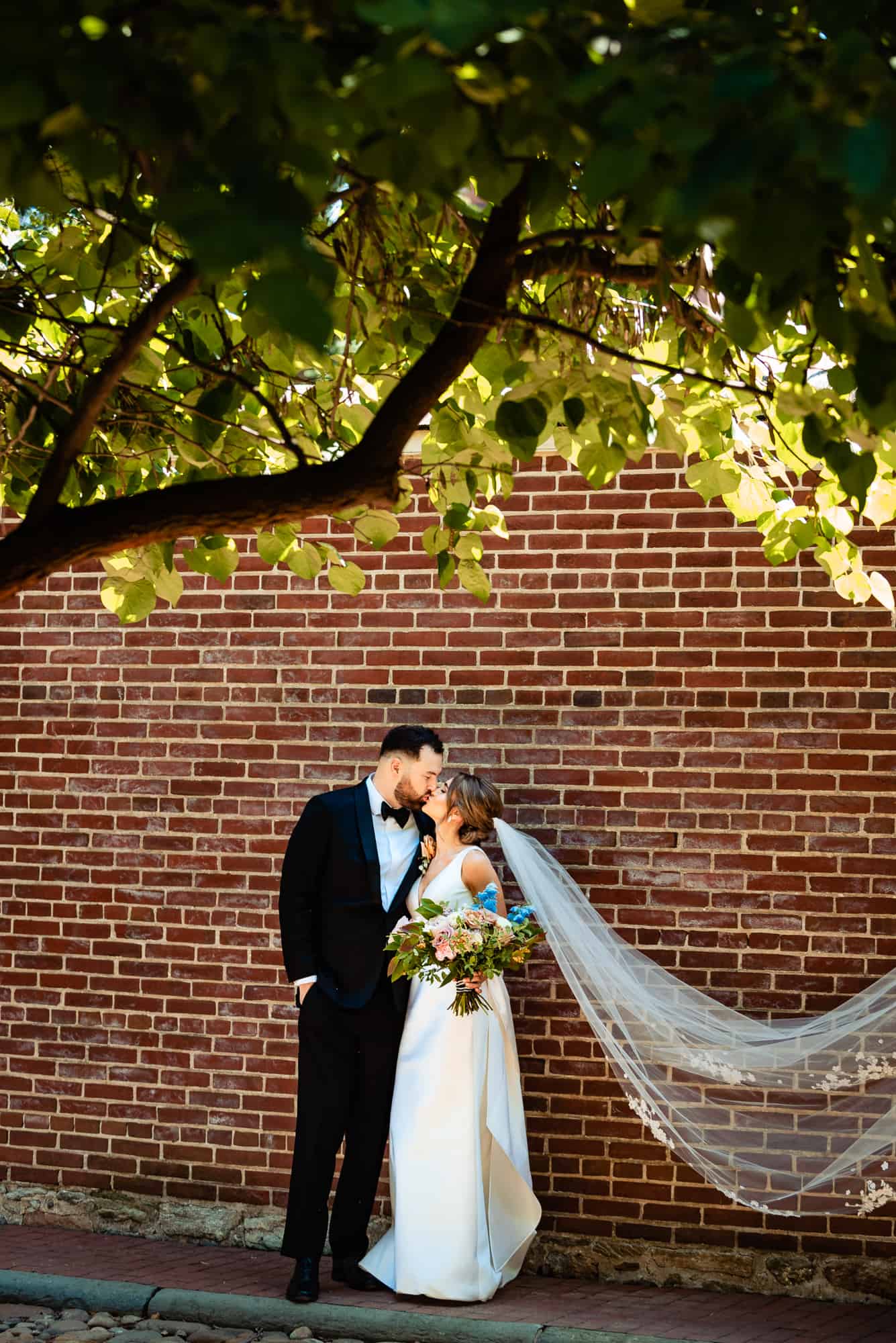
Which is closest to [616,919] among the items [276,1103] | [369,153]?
[276,1103]

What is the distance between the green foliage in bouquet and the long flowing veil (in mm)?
266

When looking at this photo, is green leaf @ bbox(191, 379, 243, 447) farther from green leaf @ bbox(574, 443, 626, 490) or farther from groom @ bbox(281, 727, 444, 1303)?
groom @ bbox(281, 727, 444, 1303)

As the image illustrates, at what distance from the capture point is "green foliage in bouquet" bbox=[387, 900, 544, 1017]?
5.64 metres

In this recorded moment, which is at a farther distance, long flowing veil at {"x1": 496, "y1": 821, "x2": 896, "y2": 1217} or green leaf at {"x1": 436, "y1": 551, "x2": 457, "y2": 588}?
long flowing veil at {"x1": 496, "y1": 821, "x2": 896, "y2": 1217}

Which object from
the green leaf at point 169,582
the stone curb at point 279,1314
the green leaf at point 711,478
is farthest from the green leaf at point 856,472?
the stone curb at point 279,1314

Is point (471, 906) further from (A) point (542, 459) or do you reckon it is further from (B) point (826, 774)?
(A) point (542, 459)

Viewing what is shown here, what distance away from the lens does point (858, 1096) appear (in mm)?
5680

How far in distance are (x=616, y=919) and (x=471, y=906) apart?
0.66 metres

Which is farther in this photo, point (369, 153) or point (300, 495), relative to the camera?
point (300, 495)

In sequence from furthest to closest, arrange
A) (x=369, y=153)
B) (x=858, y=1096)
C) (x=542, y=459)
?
(x=542, y=459), (x=858, y=1096), (x=369, y=153)

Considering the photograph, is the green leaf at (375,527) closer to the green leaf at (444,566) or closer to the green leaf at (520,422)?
the green leaf at (444,566)

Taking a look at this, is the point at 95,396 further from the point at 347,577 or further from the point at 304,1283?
the point at 304,1283

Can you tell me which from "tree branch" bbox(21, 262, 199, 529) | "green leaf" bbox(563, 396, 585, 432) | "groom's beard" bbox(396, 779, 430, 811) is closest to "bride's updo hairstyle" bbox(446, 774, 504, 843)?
"groom's beard" bbox(396, 779, 430, 811)

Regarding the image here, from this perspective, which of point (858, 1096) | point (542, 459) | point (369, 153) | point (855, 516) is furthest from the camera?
point (542, 459)
